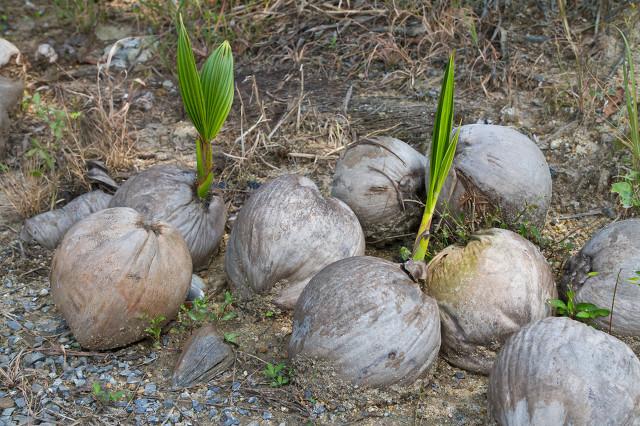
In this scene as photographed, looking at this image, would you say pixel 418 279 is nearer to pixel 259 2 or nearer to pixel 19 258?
pixel 19 258

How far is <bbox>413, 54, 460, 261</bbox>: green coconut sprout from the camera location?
3.10m

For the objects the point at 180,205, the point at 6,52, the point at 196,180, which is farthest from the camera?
the point at 6,52

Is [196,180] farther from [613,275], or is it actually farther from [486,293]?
[613,275]

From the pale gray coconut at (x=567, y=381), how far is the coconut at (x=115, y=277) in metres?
1.41

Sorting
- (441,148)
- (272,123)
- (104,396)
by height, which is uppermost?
(441,148)

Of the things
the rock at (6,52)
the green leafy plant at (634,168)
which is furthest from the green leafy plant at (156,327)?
the rock at (6,52)

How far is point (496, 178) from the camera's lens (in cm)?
356

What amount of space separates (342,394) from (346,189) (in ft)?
3.80

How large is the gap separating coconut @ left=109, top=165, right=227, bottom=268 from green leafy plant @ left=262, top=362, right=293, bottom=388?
2.97 feet

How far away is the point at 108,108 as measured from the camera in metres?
5.24

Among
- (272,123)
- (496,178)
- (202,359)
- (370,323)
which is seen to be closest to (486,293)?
(370,323)


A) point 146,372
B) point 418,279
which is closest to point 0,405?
point 146,372

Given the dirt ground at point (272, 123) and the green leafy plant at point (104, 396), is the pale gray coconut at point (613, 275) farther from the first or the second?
the green leafy plant at point (104, 396)

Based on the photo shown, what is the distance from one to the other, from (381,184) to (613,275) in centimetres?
113
